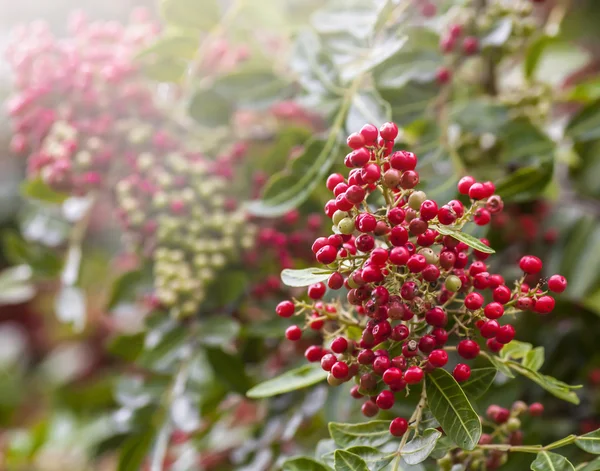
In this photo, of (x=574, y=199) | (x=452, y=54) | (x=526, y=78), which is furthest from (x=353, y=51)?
(x=574, y=199)

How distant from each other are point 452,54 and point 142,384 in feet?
1.69

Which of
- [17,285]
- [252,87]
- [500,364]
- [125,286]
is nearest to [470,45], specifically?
[252,87]

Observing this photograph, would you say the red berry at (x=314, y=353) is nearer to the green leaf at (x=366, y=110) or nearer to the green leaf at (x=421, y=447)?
the green leaf at (x=421, y=447)

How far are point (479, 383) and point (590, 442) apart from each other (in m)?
0.08

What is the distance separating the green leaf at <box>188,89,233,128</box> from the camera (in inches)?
29.6

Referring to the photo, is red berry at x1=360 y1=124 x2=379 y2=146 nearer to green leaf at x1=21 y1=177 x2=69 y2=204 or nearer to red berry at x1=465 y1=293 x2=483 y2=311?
red berry at x1=465 y1=293 x2=483 y2=311

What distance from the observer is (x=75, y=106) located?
0.79 m

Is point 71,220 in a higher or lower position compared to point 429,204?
lower

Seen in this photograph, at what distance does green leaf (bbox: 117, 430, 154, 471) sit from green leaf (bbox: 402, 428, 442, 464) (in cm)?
38

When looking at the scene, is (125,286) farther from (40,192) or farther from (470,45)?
(470,45)

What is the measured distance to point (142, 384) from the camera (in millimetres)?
740

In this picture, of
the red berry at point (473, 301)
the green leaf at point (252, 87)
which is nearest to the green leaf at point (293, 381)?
the red berry at point (473, 301)

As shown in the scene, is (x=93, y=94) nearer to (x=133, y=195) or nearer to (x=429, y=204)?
(x=133, y=195)

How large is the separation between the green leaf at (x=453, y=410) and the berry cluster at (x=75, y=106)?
0.49 metres
